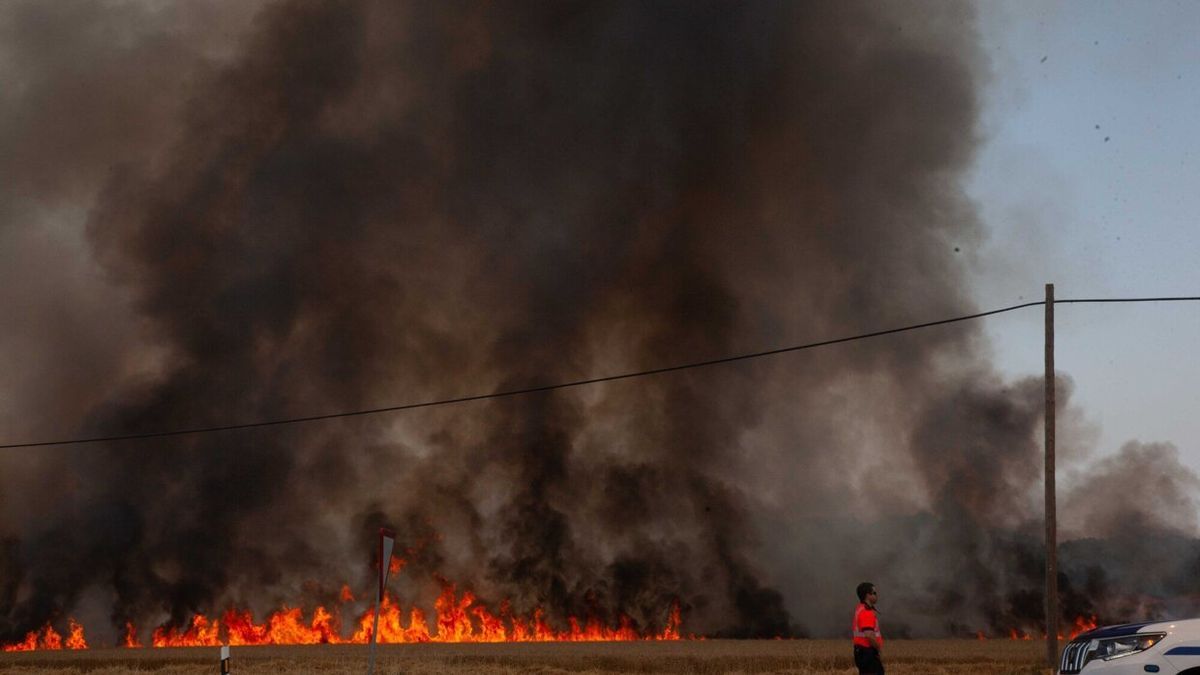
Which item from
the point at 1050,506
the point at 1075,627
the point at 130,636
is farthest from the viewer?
the point at 1075,627

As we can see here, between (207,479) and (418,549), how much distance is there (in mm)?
12256

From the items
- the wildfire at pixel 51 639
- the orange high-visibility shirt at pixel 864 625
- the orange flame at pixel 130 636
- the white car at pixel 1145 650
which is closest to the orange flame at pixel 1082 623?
the orange flame at pixel 130 636

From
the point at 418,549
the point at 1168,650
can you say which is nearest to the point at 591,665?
the point at 1168,650

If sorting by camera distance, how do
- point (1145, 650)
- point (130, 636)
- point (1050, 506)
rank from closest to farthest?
point (1145, 650)
point (1050, 506)
point (130, 636)

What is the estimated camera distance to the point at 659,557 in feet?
218

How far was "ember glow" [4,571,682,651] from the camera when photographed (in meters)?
57.2

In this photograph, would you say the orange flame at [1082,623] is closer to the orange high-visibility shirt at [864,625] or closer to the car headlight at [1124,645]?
the orange high-visibility shirt at [864,625]

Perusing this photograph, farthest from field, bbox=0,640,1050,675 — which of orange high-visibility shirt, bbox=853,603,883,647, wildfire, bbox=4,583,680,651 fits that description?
orange high-visibility shirt, bbox=853,603,883,647

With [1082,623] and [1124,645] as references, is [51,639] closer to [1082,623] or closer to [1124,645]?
[1082,623]

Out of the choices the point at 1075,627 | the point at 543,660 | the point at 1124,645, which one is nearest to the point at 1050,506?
the point at 1124,645

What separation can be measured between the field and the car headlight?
1610 cm

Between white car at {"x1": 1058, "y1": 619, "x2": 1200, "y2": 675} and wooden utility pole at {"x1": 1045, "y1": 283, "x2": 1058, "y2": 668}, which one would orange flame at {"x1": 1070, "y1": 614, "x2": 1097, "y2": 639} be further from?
white car at {"x1": 1058, "y1": 619, "x2": 1200, "y2": 675}

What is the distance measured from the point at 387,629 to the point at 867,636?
150ft

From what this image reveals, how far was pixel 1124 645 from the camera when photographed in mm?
11109
